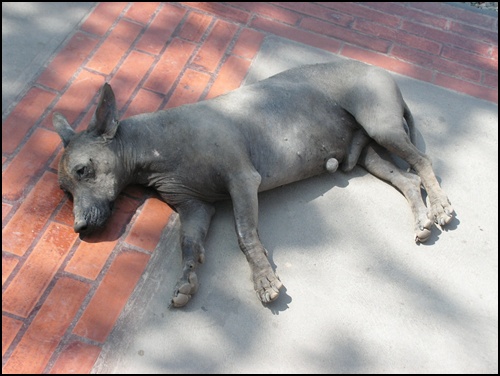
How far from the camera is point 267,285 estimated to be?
10.3ft

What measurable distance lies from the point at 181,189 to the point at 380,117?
1.24 m

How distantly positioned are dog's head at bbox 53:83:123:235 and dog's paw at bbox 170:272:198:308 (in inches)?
21.9

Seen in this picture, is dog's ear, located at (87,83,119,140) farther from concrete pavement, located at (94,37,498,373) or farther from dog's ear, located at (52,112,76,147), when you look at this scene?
concrete pavement, located at (94,37,498,373)

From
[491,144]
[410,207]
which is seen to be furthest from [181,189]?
[491,144]

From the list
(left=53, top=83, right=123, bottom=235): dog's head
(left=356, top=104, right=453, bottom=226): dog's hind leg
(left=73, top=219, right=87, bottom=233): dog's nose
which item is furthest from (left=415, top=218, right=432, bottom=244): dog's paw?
(left=73, top=219, right=87, bottom=233): dog's nose

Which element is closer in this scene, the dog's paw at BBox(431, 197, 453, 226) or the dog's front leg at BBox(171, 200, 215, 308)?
the dog's front leg at BBox(171, 200, 215, 308)

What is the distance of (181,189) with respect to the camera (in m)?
3.42

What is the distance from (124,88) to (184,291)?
1601 mm

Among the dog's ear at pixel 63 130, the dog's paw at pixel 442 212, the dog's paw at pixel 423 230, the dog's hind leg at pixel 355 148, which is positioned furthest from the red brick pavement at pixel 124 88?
the dog's paw at pixel 423 230

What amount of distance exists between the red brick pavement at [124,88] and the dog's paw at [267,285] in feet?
2.07

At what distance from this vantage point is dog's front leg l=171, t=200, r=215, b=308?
3.11m

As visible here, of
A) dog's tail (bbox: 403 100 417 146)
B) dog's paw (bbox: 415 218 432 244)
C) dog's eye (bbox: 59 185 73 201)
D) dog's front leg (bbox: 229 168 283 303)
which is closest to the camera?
dog's front leg (bbox: 229 168 283 303)

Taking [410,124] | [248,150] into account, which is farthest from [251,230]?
[410,124]

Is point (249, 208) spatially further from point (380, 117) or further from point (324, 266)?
point (380, 117)
